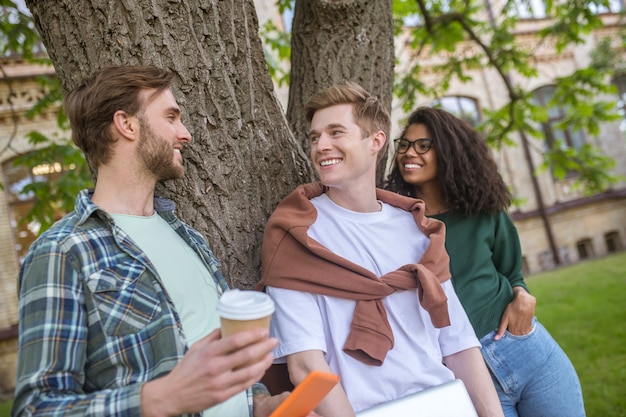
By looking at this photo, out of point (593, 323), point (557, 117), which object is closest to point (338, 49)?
point (593, 323)

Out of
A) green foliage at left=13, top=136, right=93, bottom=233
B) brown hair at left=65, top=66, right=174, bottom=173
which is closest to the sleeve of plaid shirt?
brown hair at left=65, top=66, right=174, bottom=173

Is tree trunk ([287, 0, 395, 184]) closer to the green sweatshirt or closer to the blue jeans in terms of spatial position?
the green sweatshirt

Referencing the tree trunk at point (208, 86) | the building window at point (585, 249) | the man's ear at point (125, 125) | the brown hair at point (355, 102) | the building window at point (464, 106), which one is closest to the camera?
the man's ear at point (125, 125)

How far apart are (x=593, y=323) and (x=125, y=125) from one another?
23.7 ft

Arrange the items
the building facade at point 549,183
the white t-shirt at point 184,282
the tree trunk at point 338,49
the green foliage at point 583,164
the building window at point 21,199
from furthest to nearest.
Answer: the building facade at point 549,183 < the building window at point 21,199 < the green foliage at point 583,164 < the tree trunk at point 338,49 < the white t-shirt at point 184,282

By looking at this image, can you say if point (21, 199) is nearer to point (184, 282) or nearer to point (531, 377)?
point (184, 282)

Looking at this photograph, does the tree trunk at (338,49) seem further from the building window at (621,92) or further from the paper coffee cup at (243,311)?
the building window at (621,92)

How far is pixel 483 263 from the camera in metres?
2.66

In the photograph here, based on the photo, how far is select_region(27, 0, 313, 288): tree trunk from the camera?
7.06 ft

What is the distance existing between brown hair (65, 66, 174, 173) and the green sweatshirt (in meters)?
1.73

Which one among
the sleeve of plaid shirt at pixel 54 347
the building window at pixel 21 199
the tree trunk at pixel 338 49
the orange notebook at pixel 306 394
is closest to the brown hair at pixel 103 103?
the sleeve of plaid shirt at pixel 54 347

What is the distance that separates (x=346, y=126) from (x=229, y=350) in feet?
4.37

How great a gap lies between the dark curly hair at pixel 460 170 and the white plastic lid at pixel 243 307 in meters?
1.90

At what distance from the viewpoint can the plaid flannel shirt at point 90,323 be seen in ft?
4.21
